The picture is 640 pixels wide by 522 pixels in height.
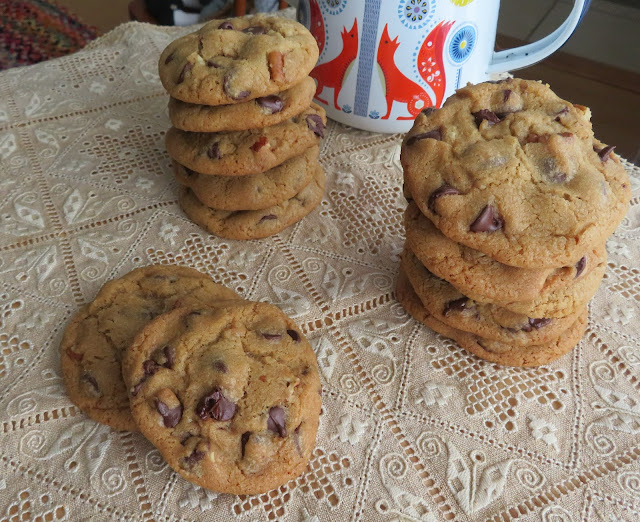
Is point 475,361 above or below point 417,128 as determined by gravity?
below

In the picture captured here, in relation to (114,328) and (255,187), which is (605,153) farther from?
(114,328)

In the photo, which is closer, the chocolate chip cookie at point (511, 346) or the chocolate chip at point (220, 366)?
the chocolate chip at point (220, 366)

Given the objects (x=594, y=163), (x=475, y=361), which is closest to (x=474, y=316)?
(x=475, y=361)

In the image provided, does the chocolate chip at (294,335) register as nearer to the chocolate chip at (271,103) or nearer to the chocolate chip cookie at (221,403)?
the chocolate chip cookie at (221,403)

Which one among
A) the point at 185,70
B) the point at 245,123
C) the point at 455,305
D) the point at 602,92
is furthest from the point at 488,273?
the point at 602,92

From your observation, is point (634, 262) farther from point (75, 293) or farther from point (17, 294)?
point (17, 294)

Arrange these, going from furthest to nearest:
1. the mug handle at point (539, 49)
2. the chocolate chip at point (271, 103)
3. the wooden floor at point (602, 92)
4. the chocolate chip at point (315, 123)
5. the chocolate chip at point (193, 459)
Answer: the wooden floor at point (602, 92)
the mug handle at point (539, 49)
the chocolate chip at point (315, 123)
the chocolate chip at point (271, 103)
the chocolate chip at point (193, 459)

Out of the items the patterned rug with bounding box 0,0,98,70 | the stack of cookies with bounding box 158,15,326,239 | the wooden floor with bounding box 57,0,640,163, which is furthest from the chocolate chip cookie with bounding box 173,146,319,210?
the patterned rug with bounding box 0,0,98,70

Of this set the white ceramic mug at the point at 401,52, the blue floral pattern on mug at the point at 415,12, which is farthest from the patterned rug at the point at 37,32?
the blue floral pattern on mug at the point at 415,12
